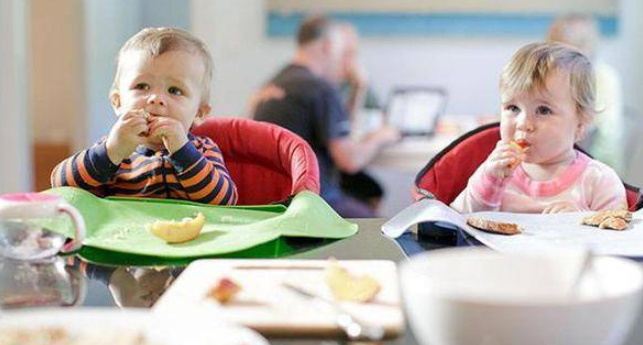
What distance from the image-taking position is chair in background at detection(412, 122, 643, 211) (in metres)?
1.52

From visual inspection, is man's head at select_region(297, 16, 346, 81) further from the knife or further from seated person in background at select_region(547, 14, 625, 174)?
the knife

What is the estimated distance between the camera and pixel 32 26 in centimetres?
482

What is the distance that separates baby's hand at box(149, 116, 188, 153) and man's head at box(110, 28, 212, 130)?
4 cm

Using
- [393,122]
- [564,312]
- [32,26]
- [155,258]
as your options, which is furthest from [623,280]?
[32,26]

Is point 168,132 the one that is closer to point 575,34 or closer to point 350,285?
point 350,285

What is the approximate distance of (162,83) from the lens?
148 centimetres

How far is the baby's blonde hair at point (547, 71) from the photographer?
147 cm

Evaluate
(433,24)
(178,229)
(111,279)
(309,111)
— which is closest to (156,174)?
(178,229)

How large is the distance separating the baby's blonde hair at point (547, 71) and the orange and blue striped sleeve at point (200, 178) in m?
0.47

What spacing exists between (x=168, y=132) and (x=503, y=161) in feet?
1.67

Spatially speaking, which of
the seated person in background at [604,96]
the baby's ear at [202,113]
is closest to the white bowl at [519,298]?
the baby's ear at [202,113]

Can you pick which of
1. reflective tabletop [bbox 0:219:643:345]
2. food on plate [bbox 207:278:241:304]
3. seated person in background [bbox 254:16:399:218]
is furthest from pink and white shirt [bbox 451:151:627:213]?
seated person in background [bbox 254:16:399:218]

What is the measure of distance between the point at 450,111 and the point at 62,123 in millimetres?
2047

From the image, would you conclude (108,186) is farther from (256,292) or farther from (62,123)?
(62,123)
